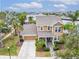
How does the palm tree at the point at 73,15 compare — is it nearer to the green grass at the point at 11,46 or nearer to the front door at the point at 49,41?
the front door at the point at 49,41

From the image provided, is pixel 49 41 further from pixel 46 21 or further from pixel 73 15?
pixel 73 15

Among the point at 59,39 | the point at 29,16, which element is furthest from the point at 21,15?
the point at 59,39

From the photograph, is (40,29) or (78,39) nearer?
(78,39)

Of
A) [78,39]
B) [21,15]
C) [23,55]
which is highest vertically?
[21,15]

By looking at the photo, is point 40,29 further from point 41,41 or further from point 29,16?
point 29,16

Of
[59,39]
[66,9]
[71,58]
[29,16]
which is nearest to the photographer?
[71,58]

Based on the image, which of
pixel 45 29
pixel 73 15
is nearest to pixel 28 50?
pixel 45 29

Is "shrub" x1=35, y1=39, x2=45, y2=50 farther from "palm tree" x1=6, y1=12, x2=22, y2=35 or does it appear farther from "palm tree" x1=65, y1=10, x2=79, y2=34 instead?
"palm tree" x1=65, y1=10, x2=79, y2=34

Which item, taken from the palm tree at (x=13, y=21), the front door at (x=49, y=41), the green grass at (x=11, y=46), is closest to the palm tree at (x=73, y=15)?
the front door at (x=49, y=41)
